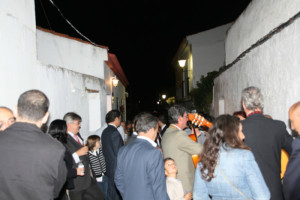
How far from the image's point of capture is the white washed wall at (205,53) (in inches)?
724

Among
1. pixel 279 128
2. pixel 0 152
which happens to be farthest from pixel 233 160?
pixel 0 152

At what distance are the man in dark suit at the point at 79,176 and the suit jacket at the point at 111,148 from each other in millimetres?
645

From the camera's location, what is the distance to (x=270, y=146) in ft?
10.2

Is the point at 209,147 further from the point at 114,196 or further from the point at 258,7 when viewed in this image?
the point at 258,7

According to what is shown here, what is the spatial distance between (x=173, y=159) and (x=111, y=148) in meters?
1.81

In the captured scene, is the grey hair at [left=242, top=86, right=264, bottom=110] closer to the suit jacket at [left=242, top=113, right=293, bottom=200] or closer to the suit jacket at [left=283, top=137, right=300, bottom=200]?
the suit jacket at [left=242, top=113, right=293, bottom=200]

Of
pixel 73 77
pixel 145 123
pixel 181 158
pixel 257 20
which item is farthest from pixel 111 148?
pixel 257 20

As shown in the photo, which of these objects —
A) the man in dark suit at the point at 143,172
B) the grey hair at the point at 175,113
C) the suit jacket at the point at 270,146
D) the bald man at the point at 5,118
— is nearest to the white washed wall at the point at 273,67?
the suit jacket at the point at 270,146

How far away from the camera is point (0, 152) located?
7.67ft

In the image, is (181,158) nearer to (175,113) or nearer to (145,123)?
(175,113)

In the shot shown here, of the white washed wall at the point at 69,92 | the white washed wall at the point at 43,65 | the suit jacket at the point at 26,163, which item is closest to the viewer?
the suit jacket at the point at 26,163

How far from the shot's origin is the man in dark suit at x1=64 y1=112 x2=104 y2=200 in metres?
4.24

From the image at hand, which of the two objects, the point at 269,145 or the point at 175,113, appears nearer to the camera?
the point at 269,145

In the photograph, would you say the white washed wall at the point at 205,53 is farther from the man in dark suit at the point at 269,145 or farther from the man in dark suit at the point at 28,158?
the man in dark suit at the point at 28,158
